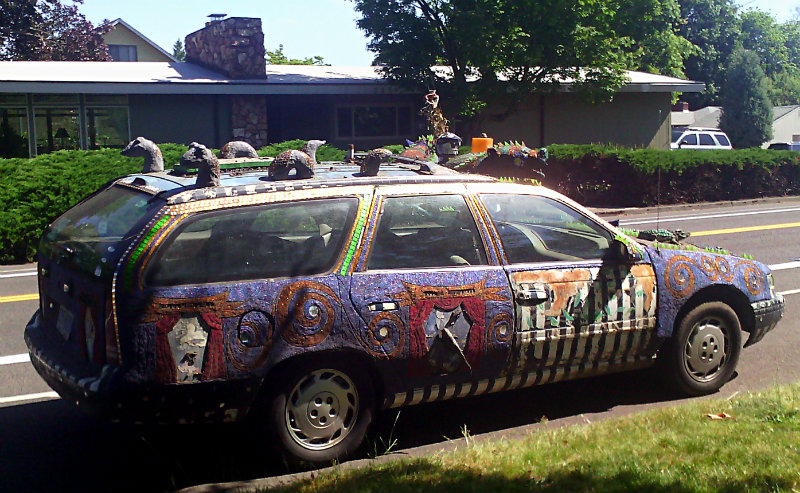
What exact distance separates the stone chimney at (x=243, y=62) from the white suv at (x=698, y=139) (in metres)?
18.2

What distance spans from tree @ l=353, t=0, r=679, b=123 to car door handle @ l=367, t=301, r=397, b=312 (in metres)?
20.7

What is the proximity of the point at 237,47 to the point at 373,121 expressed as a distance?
513 cm

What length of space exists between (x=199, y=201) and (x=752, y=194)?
23.1 m

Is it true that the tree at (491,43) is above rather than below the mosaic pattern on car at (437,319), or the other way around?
above

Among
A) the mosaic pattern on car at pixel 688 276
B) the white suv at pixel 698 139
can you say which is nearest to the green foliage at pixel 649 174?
the white suv at pixel 698 139

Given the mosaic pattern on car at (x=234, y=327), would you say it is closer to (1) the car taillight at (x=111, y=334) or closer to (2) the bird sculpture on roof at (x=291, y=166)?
(1) the car taillight at (x=111, y=334)

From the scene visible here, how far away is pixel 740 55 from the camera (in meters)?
58.7

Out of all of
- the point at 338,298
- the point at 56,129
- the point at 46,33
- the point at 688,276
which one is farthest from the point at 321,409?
the point at 46,33

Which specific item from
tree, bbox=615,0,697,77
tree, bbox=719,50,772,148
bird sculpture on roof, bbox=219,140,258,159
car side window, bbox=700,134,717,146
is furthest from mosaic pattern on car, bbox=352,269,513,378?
tree, bbox=719,50,772,148

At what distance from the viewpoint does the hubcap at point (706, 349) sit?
6438mm

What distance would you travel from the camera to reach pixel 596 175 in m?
23.1

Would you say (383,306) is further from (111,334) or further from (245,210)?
(111,334)

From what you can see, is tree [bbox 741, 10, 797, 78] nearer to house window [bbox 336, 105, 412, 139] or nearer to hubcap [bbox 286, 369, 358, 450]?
house window [bbox 336, 105, 412, 139]

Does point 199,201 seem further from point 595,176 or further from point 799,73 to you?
point 799,73
